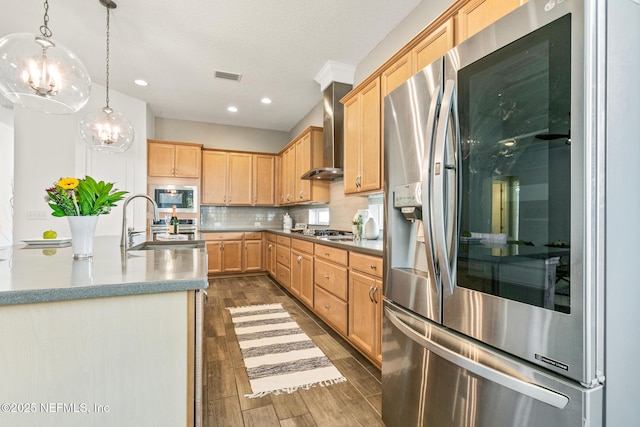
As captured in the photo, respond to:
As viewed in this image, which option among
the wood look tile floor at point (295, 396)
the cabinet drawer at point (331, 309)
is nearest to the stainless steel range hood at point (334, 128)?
the cabinet drawer at point (331, 309)

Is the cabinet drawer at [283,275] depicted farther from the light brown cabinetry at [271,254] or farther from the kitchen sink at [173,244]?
the kitchen sink at [173,244]

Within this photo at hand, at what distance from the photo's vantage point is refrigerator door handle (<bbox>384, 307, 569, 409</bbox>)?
2.66ft

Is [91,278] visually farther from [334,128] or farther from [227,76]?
[227,76]

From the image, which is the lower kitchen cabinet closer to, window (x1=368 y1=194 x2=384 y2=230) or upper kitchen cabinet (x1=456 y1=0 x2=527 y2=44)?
window (x1=368 y1=194 x2=384 y2=230)

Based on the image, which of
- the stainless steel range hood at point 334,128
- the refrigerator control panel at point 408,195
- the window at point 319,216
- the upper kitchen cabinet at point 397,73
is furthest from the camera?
the window at point 319,216

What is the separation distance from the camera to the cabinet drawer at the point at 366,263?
204cm

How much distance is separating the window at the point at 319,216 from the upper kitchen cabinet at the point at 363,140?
1.63 meters

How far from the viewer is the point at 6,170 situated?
422cm

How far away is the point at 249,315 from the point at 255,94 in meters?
3.17

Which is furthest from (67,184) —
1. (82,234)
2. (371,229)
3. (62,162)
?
(62,162)

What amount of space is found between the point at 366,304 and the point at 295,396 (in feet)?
2.50

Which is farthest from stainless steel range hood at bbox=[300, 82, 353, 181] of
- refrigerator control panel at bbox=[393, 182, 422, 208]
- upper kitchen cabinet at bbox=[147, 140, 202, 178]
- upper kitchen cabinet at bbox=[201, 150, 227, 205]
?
upper kitchen cabinet at bbox=[147, 140, 202, 178]

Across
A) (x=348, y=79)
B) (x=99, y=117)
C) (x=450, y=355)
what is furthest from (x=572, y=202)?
(x=99, y=117)

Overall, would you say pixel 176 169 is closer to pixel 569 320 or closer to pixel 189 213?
pixel 189 213
